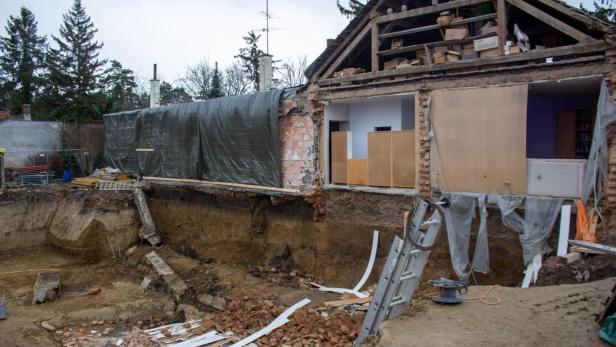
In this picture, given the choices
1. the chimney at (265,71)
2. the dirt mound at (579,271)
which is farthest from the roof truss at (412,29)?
the chimney at (265,71)

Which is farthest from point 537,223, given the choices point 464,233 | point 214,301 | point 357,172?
point 214,301

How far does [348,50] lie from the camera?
46.1 ft

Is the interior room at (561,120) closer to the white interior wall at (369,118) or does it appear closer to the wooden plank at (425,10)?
the wooden plank at (425,10)

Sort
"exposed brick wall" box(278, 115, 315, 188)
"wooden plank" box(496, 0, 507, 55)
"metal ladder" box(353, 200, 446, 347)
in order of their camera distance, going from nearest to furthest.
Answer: "metal ladder" box(353, 200, 446, 347) → "wooden plank" box(496, 0, 507, 55) → "exposed brick wall" box(278, 115, 315, 188)

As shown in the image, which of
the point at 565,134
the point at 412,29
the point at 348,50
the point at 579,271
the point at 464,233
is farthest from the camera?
the point at 348,50

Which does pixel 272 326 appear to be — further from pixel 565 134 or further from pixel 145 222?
pixel 145 222

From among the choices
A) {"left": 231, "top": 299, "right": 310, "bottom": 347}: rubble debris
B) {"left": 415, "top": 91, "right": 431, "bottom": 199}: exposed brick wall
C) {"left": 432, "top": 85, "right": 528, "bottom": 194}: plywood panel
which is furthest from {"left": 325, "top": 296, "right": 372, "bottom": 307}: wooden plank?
{"left": 432, "top": 85, "right": 528, "bottom": 194}: plywood panel

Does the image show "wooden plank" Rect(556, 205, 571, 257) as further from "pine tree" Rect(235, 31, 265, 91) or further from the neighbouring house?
"pine tree" Rect(235, 31, 265, 91)

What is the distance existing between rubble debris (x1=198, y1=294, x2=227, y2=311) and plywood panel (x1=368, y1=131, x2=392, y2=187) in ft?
17.2

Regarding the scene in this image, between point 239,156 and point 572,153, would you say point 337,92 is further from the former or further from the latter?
point 572,153

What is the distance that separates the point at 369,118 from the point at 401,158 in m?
2.86

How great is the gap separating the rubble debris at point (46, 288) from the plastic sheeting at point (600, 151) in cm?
1461

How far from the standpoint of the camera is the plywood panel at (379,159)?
13203 mm

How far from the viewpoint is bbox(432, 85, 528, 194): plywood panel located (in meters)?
10.8
